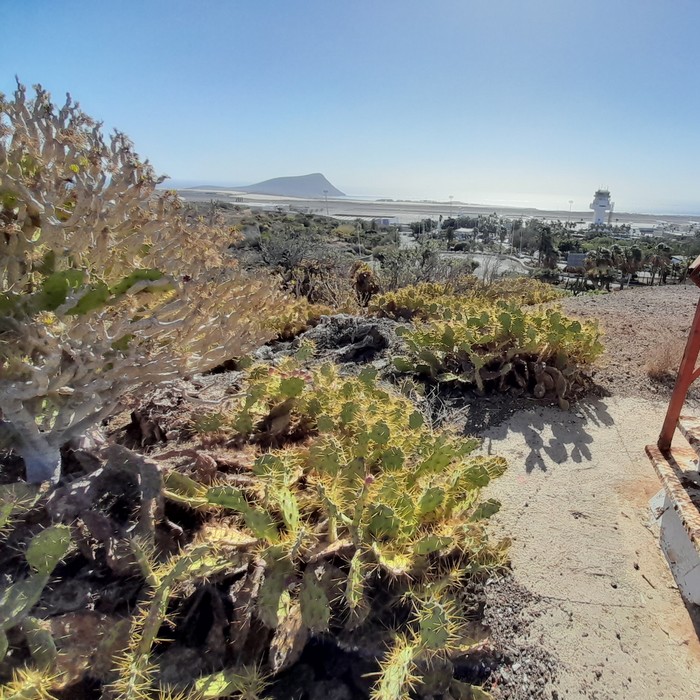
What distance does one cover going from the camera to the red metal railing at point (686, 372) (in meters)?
2.71

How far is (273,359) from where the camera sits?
5258 mm

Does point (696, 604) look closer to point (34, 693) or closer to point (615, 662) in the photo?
point (615, 662)

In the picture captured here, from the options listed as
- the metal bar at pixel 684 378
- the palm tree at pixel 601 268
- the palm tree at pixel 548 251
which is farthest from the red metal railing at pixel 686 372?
the palm tree at pixel 548 251

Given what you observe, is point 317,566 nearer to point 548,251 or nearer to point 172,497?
point 172,497

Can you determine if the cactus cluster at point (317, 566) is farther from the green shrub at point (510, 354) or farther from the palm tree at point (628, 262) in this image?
the palm tree at point (628, 262)

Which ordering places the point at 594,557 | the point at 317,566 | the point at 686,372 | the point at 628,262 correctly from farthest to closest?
the point at 628,262 < the point at 686,372 < the point at 594,557 < the point at 317,566

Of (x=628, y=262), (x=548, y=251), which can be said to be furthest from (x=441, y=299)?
(x=548, y=251)

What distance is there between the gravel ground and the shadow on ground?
0.62 metres

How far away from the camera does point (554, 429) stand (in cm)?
394

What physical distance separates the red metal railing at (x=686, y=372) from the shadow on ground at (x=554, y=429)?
0.63 meters

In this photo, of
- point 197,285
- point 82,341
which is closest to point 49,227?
point 82,341

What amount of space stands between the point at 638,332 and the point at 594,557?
4.83 meters

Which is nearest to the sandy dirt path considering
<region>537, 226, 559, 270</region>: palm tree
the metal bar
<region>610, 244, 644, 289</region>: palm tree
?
the metal bar

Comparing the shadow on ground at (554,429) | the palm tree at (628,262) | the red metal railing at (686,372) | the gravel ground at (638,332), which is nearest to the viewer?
the red metal railing at (686,372)
